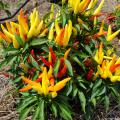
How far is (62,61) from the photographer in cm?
287

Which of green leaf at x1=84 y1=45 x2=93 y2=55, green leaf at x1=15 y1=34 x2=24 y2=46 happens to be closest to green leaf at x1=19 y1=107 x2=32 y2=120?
green leaf at x1=15 y1=34 x2=24 y2=46

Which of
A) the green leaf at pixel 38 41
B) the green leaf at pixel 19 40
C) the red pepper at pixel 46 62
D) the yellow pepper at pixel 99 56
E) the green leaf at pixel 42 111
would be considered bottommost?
the green leaf at pixel 42 111

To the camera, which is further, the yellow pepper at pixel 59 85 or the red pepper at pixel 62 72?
the red pepper at pixel 62 72

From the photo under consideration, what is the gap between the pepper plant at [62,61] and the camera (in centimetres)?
283

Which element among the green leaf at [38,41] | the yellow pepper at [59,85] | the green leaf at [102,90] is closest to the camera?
the yellow pepper at [59,85]

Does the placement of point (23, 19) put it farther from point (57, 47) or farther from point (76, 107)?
point (76, 107)

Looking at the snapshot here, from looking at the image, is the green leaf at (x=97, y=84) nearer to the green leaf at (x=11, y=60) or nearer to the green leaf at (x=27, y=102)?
the green leaf at (x=27, y=102)

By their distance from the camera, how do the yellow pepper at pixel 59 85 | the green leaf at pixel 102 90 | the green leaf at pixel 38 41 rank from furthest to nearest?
the green leaf at pixel 102 90 < the green leaf at pixel 38 41 < the yellow pepper at pixel 59 85

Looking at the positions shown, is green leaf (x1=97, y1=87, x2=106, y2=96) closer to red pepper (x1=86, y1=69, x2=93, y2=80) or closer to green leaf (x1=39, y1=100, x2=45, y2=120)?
red pepper (x1=86, y1=69, x2=93, y2=80)

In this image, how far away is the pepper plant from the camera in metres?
2.83

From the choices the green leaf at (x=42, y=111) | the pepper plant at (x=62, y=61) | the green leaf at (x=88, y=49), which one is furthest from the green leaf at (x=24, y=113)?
the green leaf at (x=88, y=49)

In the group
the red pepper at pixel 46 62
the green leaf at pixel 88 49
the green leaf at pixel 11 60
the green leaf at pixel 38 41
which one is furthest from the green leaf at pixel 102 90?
the green leaf at pixel 11 60

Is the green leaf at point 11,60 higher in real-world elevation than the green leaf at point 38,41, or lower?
lower

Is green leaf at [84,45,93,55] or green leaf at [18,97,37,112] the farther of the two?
green leaf at [84,45,93,55]
